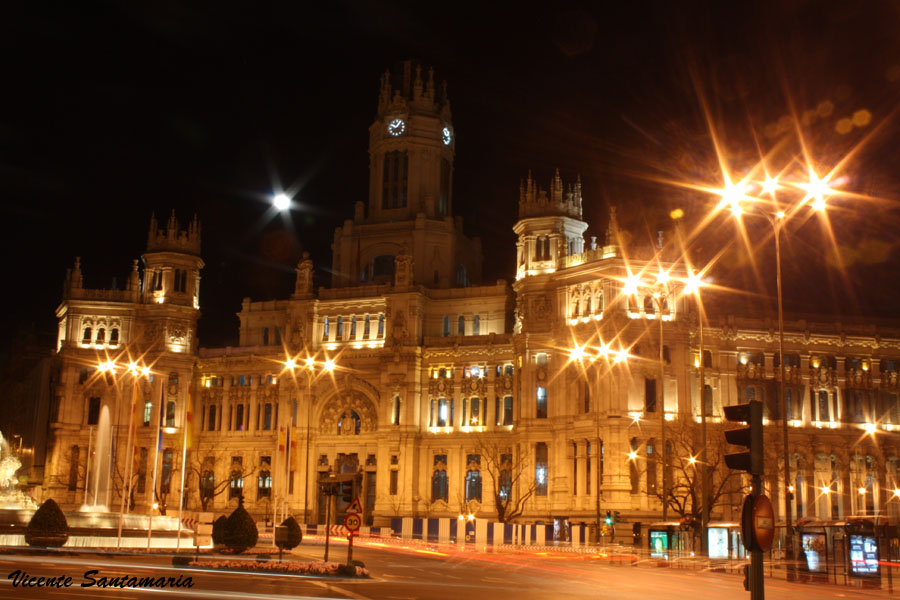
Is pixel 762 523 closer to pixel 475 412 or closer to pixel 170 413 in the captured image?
pixel 475 412

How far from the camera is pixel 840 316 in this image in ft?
306

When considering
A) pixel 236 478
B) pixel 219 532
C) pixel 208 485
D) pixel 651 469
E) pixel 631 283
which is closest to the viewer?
pixel 219 532

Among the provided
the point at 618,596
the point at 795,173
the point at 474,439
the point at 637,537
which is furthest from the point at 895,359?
the point at 618,596

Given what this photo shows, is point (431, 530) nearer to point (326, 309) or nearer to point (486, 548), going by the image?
point (486, 548)

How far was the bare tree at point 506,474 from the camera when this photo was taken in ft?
288

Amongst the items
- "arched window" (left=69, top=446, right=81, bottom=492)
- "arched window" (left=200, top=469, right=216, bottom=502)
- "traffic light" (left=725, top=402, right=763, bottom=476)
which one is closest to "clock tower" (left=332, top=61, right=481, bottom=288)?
"arched window" (left=200, top=469, right=216, bottom=502)

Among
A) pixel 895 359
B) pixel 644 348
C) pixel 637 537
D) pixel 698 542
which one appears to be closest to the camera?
pixel 698 542

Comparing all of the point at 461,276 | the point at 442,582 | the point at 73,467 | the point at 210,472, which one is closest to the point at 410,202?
the point at 461,276

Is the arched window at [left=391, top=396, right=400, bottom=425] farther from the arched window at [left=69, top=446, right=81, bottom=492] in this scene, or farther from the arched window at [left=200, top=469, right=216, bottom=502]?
the arched window at [left=69, top=446, right=81, bottom=492]

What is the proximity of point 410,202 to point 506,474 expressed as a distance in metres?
31.9

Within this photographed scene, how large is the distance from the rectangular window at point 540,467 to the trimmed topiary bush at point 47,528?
4996 centimetres

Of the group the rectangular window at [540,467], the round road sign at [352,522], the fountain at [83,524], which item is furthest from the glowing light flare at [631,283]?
the round road sign at [352,522]

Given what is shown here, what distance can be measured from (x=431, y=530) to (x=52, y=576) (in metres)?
52.9

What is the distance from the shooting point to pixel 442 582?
35.1 meters
